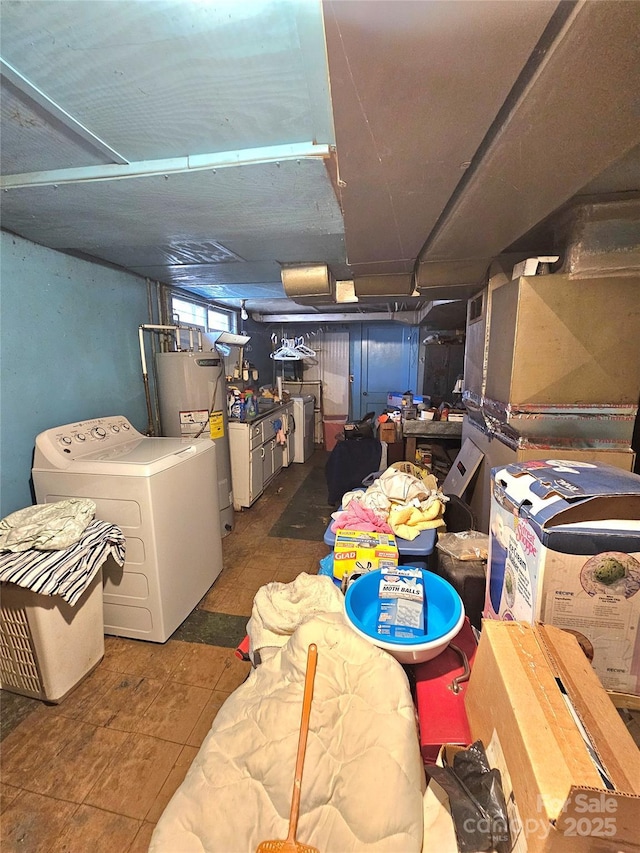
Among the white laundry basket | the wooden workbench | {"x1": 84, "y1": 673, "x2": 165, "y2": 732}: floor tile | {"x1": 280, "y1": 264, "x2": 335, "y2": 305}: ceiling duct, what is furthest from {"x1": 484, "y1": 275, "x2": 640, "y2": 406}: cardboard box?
the white laundry basket

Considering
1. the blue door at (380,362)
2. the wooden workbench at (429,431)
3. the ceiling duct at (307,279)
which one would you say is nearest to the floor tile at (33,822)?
the ceiling duct at (307,279)

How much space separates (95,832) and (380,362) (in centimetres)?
573

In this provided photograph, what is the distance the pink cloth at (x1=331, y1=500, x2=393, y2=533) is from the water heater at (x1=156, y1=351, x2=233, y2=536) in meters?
1.69

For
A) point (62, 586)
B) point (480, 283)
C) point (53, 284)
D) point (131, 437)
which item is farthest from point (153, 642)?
point (480, 283)

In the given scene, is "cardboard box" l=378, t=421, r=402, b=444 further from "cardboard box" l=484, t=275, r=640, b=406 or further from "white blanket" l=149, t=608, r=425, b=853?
"white blanket" l=149, t=608, r=425, b=853

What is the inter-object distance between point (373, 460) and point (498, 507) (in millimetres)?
2515

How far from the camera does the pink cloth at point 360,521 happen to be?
138 cm

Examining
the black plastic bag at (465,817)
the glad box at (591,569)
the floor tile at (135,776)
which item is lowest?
the floor tile at (135,776)

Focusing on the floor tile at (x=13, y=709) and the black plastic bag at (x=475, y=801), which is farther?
the floor tile at (x=13, y=709)

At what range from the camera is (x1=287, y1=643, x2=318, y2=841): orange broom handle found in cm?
67

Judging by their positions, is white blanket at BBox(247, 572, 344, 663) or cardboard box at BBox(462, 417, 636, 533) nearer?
white blanket at BBox(247, 572, 344, 663)

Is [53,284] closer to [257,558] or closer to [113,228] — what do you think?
[113,228]

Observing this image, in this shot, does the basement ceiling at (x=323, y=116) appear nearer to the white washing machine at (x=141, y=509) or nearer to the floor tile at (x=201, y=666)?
the white washing machine at (x=141, y=509)

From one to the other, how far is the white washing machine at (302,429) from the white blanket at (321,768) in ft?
12.9
